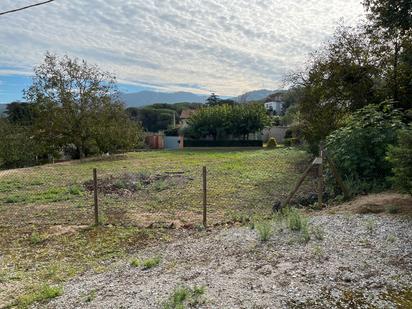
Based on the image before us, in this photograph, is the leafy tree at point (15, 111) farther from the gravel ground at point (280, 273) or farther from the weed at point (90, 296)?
the weed at point (90, 296)

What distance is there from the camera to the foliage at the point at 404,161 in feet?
17.9

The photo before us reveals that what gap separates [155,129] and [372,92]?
146 feet

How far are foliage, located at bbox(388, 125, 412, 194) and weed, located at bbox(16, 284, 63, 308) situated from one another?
16.1ft

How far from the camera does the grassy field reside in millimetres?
4965

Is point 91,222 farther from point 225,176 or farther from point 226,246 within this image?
point 225,176

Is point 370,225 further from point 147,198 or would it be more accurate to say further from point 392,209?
point 147,198

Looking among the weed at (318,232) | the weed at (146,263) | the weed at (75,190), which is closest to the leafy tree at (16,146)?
the weed at (75,190)

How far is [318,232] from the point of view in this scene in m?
4.73

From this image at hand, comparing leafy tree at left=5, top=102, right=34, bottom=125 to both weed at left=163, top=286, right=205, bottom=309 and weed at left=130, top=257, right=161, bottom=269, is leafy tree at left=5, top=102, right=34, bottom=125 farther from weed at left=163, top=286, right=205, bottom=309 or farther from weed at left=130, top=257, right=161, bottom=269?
weed at left=163, top=286, right=205, bottom=309

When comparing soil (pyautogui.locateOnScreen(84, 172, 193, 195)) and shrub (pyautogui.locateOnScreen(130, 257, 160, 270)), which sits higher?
shrub (pyautogui.locateOnScreen(130, 257, 160, 270))

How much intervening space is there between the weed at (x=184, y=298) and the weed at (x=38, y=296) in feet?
4.71

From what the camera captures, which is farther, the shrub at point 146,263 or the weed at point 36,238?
the weed at point 36,238

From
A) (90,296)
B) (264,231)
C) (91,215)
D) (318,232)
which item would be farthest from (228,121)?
(90,296)

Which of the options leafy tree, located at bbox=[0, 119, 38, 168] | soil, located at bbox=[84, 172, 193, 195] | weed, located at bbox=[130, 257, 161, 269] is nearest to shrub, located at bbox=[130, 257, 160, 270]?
weed, located at bbox=[130, 257, 161, 269]
